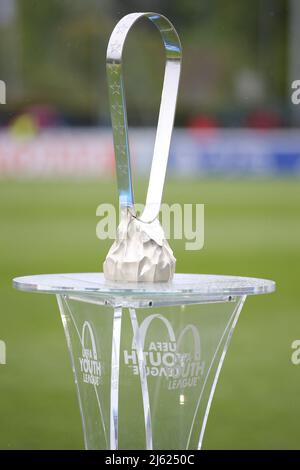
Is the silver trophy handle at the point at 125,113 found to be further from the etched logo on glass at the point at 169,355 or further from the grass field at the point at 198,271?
the grass field at the point at 198,271

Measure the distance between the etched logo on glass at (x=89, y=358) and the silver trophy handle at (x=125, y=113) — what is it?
0.92 ft

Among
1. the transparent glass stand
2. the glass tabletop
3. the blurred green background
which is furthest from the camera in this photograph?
the blurred green background

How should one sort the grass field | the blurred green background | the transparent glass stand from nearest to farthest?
the transparent glass stand
the grass field
the blurred green background

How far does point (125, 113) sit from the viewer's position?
2.10 metres

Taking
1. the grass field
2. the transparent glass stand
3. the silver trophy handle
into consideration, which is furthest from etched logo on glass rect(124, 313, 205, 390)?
the grass field

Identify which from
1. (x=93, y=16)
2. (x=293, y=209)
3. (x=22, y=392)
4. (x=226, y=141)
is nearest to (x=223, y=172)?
(x=226, y=141)

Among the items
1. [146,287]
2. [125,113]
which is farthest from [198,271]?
[146,287]

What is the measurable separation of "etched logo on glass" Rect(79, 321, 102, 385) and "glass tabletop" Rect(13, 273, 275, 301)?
0.36ft

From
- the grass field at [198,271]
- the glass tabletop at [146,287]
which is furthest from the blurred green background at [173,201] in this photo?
the glass tabletop at [146,287]

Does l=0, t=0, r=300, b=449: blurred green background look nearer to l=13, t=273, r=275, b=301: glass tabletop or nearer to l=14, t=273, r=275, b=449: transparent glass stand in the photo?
l=14, t=273, r=275, b=449: transparent glass stand

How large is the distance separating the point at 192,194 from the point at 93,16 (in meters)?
3.75

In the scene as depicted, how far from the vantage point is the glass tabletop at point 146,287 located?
73.2 inches

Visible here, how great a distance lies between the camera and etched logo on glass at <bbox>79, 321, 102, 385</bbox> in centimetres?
205
